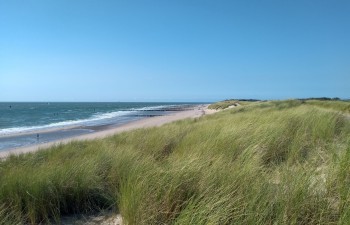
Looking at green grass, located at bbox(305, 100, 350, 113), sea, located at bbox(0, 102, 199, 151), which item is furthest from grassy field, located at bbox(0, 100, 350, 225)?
sea, located at bbox(0, 102, 199, 151)

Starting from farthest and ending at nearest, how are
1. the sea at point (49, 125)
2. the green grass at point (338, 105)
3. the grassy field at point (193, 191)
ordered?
the sea at point (49, 125)
the green grass at point (338, 105)
the grassy field at point (193, 191)

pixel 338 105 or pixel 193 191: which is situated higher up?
pixel 338 105

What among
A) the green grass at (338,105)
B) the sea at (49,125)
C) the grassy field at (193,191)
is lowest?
the sea at (49,125)

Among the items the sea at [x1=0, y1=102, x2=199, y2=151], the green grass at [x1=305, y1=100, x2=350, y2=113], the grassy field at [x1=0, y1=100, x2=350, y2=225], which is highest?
the green grass at [x1=305, y1=100, x2=350, y2=113]

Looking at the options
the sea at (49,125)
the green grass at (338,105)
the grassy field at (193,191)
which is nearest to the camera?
the grassy field at (193,191)

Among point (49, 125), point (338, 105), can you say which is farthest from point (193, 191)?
point (49, 125)

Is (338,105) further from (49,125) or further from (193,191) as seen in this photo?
(49,125)

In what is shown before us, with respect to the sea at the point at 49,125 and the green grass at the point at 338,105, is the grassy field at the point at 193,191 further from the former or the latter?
the sea at the point at 49,125

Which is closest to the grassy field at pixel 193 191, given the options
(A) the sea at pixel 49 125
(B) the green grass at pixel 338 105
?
(B) the green grass at pixel 338 105

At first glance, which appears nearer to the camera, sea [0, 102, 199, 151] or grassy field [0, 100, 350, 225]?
grassy field [0, 100, 350, 225]

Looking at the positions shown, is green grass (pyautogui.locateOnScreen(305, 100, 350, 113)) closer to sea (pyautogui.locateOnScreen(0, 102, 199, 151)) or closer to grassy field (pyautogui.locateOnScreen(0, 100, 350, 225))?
grassy field (pyautogui.locateOnScreen(0, 100, 350, 225))

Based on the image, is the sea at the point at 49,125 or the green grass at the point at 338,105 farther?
the sea at the point at 49,125

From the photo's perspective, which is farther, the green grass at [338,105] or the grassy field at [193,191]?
the green grass at [338,105]

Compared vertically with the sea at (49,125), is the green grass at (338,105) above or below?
above
